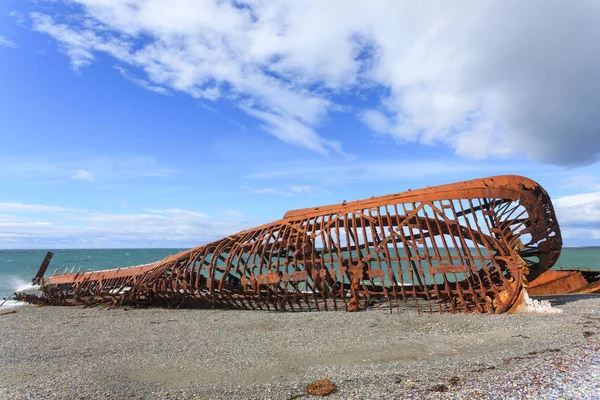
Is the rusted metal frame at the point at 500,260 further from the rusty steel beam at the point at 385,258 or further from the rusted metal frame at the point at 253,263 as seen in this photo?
the rusted metal frame at the point at 253,263

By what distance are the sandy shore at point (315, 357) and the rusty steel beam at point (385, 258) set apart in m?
0.92

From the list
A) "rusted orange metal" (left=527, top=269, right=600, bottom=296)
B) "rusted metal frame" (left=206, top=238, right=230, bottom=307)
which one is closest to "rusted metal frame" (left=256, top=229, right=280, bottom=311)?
"rusted metal frame" (left=206, top=238, right=230, bottom=307)

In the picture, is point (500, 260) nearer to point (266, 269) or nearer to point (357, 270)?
point (357, 270)

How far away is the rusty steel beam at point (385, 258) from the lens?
390 inches

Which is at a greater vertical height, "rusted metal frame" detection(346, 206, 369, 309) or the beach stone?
"rusted metal frame" detection(346, 206, 369, 309)

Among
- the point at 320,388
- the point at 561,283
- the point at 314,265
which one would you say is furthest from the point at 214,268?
the point at 561,283

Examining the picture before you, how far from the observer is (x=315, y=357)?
22.6 feet

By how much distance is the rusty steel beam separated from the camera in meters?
9.91

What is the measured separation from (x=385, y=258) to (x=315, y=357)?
169 inches

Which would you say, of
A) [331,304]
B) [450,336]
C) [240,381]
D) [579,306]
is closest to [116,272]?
[331,304]

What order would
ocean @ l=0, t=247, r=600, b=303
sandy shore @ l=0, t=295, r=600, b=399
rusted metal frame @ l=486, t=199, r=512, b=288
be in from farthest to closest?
ocean @ l=0, t=247, r=600, b=303 → rusted metal frame @ l=486, t=199, r=512, b=288 → sandy shore @ l=0, t=295, r=600, b=399

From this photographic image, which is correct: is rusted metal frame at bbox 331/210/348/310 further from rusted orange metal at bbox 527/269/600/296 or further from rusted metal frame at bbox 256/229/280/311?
rusted orange metal at bbox 527/269/600/296

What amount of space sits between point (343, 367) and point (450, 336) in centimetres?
283

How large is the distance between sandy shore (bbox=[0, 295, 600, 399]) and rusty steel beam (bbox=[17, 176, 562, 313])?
0.92m
